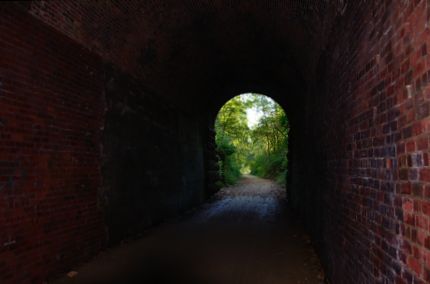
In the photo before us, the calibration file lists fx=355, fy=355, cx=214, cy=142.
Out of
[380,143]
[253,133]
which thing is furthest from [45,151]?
[253,133]

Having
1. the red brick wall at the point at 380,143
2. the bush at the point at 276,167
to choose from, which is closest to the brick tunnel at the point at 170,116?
the red brick wall at the point at 380,143

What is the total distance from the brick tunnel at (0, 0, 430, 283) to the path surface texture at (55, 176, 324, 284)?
37 centimetres

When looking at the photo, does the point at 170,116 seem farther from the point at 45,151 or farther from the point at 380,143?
the point at 380,143

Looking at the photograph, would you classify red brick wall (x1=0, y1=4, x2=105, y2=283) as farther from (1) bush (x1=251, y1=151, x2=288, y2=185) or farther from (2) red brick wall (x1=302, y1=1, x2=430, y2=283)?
(1) bush (x1=251, y1=151, x2=288, y2=185)

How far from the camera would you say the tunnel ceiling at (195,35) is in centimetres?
520

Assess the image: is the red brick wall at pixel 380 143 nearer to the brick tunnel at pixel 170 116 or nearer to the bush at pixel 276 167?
the brick tunnel at pixel 170 116

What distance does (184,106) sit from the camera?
1123 cm

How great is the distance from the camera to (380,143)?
265cm

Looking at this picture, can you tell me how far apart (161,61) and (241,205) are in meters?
6.04

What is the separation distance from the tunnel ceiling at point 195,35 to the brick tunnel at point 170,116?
4 cm

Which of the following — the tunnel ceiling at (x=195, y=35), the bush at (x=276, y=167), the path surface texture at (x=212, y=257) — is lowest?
the path surface texture at (x=212, y=257)

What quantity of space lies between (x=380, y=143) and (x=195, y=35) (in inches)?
247

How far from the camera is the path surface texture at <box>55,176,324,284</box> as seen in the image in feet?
15.3

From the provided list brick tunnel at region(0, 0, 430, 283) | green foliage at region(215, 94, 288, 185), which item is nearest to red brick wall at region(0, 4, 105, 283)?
brick tunnel at region(0, 0, 430, 283)
